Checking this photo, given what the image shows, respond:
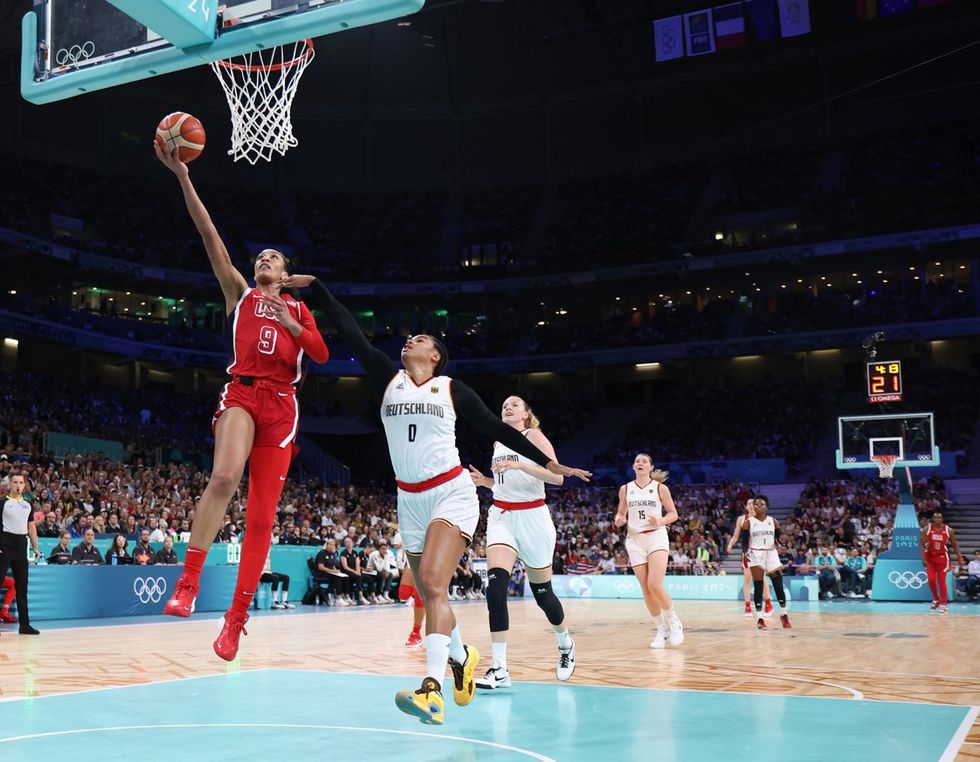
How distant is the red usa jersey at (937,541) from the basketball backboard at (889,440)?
129 inches

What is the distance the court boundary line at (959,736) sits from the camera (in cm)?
554

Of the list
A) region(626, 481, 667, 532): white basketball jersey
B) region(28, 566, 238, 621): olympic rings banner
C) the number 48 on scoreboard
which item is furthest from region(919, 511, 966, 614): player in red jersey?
region(28, 566, 238, 621): olympic rings banner

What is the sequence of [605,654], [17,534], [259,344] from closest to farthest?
1. [259,344]
2. [605,654]
3. [17,534]

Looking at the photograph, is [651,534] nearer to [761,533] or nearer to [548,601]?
[548,601]

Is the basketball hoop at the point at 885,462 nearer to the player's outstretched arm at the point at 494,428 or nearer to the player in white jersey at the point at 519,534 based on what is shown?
the player in white jersey at the point at 519,534

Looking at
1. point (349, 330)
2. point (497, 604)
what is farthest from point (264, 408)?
point (497, 604)

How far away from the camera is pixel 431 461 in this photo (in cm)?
610

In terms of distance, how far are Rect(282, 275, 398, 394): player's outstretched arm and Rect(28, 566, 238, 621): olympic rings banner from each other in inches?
482

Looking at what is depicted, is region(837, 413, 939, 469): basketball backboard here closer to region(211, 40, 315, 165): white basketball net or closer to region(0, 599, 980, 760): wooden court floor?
region(0, 599, 980, 760): wooden court floor

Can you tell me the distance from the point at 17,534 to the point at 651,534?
8280 mm

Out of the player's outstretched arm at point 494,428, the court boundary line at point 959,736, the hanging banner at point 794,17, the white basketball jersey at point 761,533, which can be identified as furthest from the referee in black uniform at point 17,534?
the hanging banner at point 794,17

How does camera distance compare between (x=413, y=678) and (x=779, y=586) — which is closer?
(x=413, y=678)

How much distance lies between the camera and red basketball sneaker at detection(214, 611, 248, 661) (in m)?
5.14

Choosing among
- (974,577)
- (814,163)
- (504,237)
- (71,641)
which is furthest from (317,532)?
(814,163)
